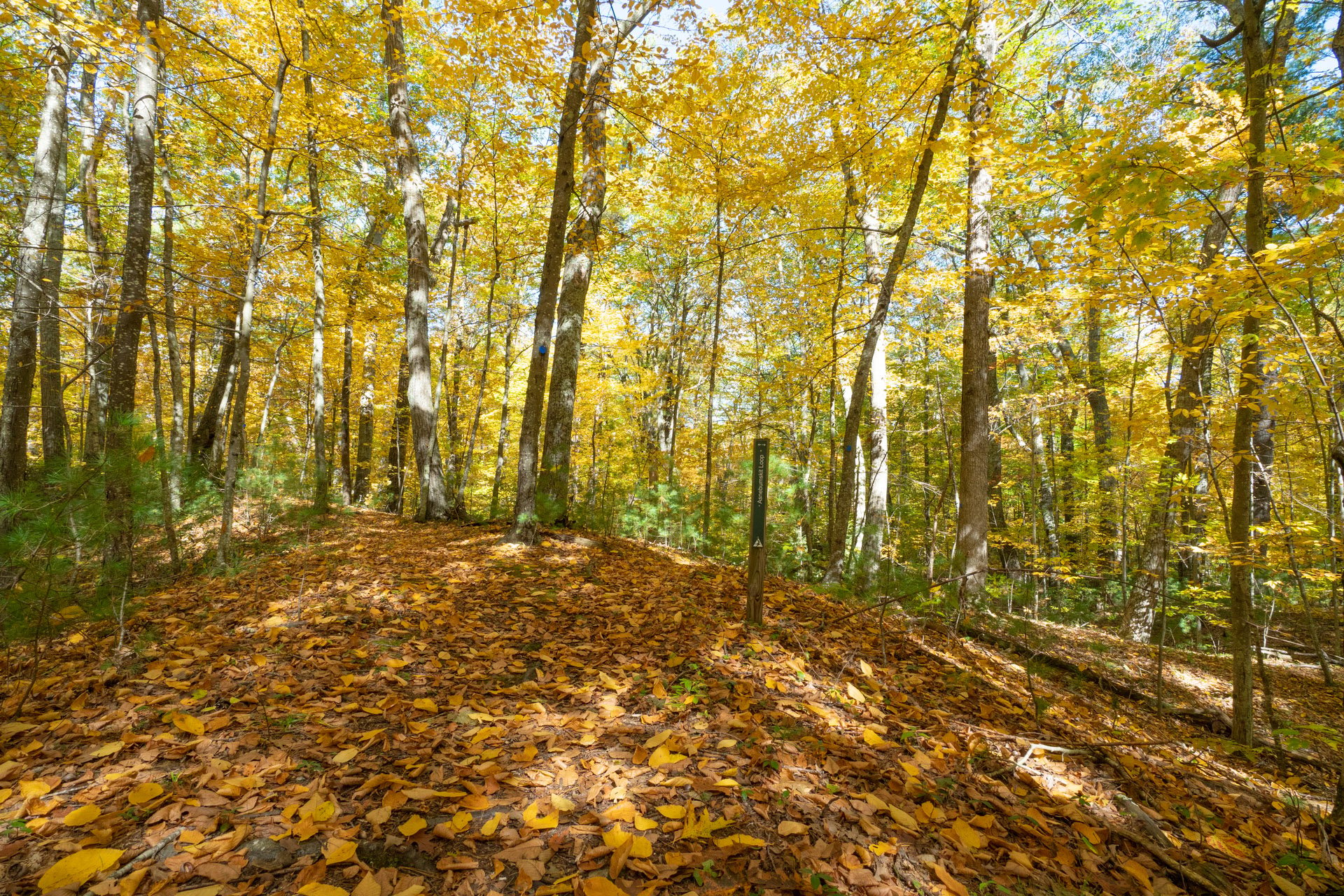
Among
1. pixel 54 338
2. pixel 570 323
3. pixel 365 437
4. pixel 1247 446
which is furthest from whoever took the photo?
pixel 365 437

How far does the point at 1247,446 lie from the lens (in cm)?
380

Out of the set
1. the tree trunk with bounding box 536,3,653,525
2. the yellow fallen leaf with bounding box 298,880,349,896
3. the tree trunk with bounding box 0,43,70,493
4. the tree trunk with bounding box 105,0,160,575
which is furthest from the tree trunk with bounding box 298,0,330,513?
the yellow fallen leaf with bounding box 298,880,349,896

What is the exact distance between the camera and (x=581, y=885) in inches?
66.3

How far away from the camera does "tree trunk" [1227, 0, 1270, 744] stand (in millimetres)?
3637

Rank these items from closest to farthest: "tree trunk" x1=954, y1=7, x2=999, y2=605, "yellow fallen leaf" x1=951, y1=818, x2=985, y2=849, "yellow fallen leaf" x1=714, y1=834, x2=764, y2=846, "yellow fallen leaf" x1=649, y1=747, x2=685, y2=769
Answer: "yellow fallen leaf" x1=714, y1=834, x2=764, y2=846, "yellow fallen leaf" x1=951, y1=818, x2=985, y2=849, "yellow fallen leaf" x1=649, y1=747, x2=685, y2=769, "tree trunk" x1=954, y1=7, x2=999, y2=605

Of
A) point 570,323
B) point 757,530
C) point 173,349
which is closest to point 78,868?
point 757,530

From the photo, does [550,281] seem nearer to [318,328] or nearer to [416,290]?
[416,290]

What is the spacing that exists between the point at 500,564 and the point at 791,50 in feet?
23.2

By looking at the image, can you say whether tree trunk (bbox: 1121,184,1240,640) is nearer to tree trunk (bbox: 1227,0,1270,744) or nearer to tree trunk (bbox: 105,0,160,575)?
tree trunk (bbox: 1227,0,1270,744)

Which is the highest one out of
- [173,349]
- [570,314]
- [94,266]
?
[94,266]

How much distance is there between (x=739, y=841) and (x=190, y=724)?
2647 millimetres

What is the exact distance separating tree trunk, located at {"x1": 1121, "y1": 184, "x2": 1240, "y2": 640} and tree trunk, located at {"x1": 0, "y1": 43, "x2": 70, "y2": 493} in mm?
11864

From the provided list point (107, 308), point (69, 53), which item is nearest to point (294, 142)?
point (69, 53)

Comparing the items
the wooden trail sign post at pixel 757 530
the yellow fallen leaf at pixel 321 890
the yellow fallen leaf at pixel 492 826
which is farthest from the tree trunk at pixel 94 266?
the wooden trail sign post at pixel 757 530
